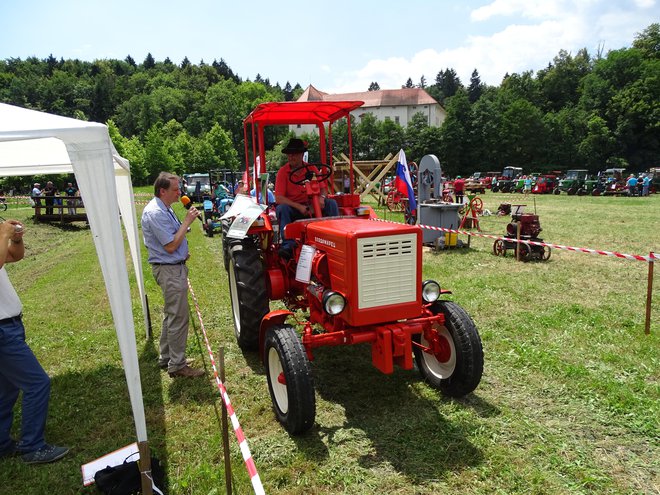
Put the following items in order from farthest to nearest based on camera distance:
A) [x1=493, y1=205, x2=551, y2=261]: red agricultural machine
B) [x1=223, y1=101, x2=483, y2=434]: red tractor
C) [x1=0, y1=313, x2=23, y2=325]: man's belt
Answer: [x1=493, y1=205, x2=551, y2=261]: red agricultural machine
[x1=223, y1=101, x2=483, y2=434]: red tractor
[x1=0, y1=313, x2=23, y2=325]: man's belt

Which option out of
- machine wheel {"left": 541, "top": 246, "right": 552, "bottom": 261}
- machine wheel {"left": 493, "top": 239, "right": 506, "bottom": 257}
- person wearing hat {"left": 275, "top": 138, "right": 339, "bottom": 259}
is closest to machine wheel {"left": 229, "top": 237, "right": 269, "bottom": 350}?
person wearing hat {"left": 275, "top": 138, "right": 339, "bottom": 259}

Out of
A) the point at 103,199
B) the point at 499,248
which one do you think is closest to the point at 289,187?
the point at 103,199

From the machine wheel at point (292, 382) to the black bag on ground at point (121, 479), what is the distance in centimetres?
92

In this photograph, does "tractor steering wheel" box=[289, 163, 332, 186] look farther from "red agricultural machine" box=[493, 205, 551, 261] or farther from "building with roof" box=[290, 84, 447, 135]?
"building with roof" box=[290, 84, 447, 135]

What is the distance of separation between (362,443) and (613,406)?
205 centimetres

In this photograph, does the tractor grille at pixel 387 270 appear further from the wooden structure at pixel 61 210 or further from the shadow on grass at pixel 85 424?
the wooden structure at pixel 61 210

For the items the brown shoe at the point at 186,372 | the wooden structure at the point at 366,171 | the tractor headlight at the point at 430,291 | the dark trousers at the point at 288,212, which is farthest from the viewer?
the wooden structure at the point at 366,171

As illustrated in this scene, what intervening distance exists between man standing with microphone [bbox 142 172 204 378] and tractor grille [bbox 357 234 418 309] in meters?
1.57

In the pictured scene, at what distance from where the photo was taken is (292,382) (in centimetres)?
298

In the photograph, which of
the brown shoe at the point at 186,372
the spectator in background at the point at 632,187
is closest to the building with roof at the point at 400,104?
the spectator in background at the point at 632,187

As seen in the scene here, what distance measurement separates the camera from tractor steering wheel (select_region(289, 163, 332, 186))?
15.0 ft

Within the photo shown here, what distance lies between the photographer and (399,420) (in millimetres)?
3348

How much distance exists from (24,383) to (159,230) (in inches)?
59.5

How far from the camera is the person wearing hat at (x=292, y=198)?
454 centimetres
